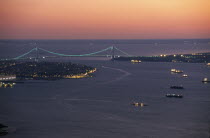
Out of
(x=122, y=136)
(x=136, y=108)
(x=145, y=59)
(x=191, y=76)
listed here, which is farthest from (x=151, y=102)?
(x=145, y=59)

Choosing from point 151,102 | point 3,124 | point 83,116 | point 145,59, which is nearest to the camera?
point 3,124

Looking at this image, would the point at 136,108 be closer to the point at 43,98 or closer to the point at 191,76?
the point at 43,98

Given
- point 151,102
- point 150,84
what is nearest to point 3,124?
point 151,102

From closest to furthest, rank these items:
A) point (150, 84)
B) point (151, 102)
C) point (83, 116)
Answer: point (83, 116), point (151, 102), point (150, 84)

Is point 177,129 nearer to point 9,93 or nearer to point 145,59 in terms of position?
point 9,93

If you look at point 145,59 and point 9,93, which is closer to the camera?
point 9,93

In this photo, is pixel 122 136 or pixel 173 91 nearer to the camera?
pixel 122 136
